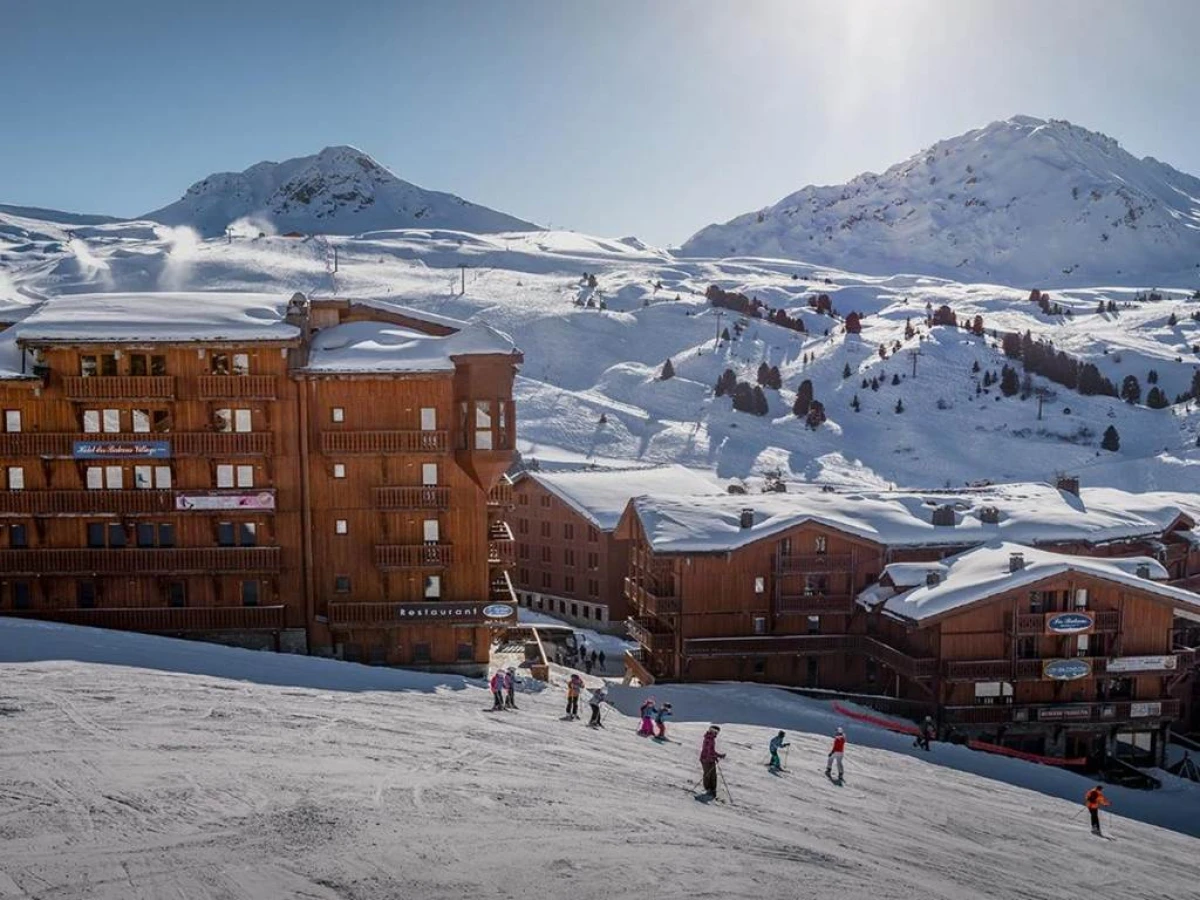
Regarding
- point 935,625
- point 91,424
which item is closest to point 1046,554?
point 935,625

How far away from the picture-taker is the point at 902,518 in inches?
1817

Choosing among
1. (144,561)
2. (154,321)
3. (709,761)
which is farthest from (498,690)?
(154,321)

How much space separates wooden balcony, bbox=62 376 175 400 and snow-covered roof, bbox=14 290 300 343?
1369 mm

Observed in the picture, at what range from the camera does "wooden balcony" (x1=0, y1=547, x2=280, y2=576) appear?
35.9 meters

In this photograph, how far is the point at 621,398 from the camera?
4560 inches

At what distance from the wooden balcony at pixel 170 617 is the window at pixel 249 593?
0.68m

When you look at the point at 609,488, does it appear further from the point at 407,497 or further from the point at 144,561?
the point at 144,561

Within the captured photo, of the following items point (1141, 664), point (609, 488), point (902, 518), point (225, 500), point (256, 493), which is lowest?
point (1141, 664)

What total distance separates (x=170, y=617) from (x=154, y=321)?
1071 centimetres

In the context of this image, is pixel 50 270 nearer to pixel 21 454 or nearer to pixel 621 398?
pixel 621 398

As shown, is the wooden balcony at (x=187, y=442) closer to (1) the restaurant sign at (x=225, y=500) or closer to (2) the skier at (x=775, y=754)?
(1) the restaurant sign at (x=225, y=500)

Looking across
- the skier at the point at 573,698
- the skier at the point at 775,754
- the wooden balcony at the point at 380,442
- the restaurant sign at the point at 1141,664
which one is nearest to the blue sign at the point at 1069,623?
the restaurant sign at the point at 1141,664

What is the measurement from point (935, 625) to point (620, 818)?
23.4m

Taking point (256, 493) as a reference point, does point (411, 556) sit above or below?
below
